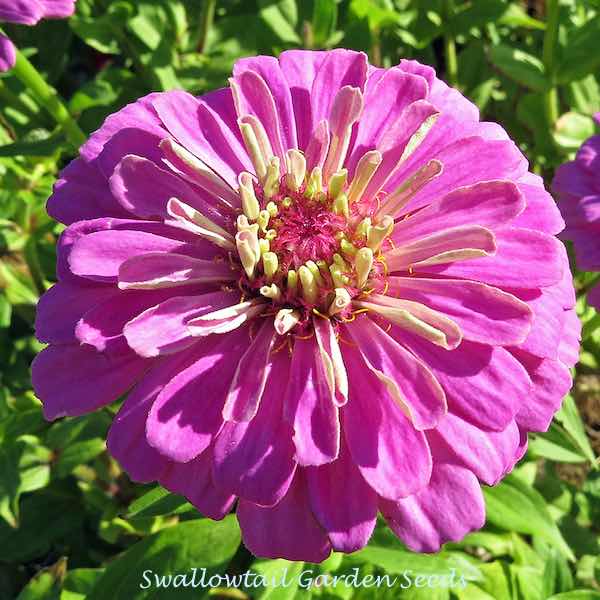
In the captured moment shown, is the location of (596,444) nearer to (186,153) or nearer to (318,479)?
(318,479)

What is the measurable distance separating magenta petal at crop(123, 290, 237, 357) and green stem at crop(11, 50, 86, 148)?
75 centimetres

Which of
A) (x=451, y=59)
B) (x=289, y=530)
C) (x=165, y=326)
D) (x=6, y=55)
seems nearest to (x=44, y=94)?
(x=6, y=55)

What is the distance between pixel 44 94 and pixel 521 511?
122 cm

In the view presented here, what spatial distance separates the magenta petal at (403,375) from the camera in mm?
837

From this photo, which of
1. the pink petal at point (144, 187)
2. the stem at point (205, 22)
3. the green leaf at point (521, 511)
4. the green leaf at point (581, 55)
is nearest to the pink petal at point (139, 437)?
the pink petal at point (144, 187)

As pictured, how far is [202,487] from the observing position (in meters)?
0.91

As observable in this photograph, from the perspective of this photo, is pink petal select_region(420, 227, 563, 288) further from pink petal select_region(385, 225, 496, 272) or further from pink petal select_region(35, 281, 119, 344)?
pink petal select_region(35, 281, 119, 344)

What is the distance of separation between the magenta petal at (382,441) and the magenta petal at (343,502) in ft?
0.13

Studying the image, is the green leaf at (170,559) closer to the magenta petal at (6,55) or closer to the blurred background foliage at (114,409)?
the blurred background foliage at (114,409)

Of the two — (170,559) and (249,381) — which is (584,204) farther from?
(170,559)

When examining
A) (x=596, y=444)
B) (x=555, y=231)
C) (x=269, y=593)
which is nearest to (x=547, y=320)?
(x=555, y=231)

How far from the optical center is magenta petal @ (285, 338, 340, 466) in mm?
820

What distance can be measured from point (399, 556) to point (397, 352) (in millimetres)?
545

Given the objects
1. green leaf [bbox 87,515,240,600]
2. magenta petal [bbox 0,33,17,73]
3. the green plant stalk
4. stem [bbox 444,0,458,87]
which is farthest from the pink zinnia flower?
stem [bbox 444,0,458,87]
